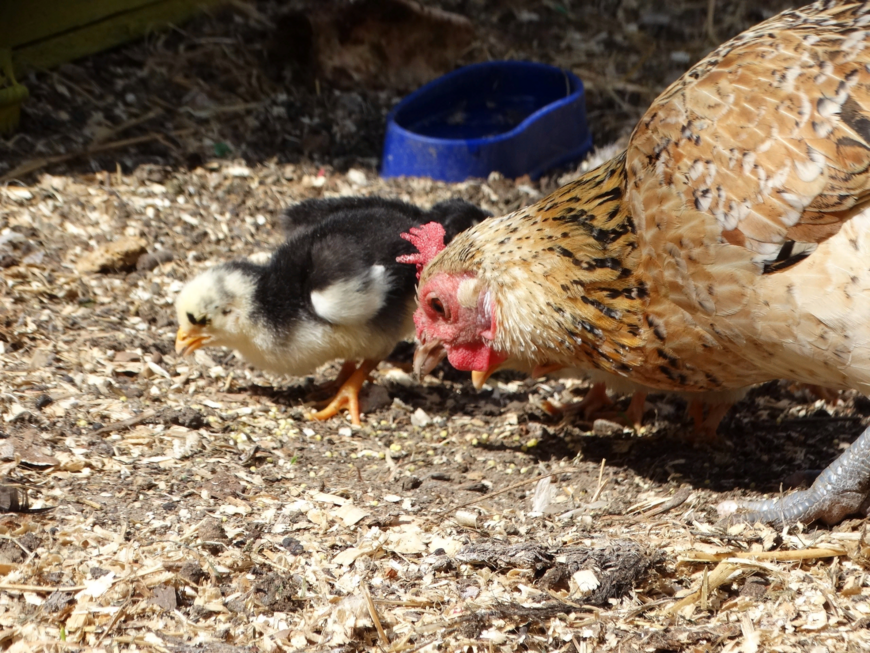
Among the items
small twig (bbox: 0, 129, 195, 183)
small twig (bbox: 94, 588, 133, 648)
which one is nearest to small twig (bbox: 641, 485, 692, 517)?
small twig (bbox: 94, 588, 133, 648)

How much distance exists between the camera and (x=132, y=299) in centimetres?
425

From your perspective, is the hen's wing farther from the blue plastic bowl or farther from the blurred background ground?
the blue plastic bowl

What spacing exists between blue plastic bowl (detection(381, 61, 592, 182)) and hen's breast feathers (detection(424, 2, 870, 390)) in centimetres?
225

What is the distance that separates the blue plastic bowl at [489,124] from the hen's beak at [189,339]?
1948 mm

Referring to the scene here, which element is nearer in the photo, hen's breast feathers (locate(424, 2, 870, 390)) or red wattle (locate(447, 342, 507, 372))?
hen's breast feathers (locate(424, 2, 870, 390))

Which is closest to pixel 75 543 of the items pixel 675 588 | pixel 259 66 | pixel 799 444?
pixel 675 588

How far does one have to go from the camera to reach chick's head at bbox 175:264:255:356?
366 cm

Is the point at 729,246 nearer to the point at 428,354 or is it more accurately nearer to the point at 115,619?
the point at 428,354

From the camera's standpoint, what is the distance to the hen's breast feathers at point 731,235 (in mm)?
2404

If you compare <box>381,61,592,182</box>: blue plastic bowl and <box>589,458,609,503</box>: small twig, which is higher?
<box>381,61,592,182</box>: blue plastic bowl

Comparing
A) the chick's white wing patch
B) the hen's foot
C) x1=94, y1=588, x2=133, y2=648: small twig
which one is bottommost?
the hen's foot

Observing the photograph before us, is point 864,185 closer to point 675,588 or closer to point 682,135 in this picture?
point 682,135

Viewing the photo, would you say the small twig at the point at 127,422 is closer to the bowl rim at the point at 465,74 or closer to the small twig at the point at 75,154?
the small twig at the point at 75,154

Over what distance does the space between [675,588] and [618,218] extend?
1121mm
